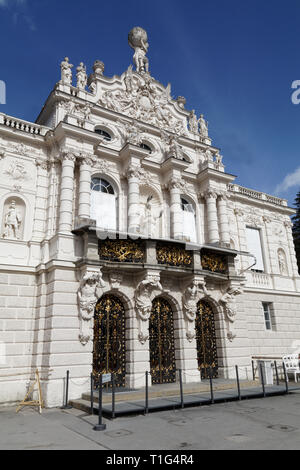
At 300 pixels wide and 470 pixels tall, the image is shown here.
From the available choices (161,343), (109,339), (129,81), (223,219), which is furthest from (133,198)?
(129,81)

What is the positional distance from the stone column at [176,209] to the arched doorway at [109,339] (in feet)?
18.9

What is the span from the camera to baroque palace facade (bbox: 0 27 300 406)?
15188 millimetres

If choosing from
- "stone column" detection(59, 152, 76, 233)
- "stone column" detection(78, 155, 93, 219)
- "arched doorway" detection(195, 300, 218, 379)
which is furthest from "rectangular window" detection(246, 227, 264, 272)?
"stone column" detection(59, 152, 76, 233)

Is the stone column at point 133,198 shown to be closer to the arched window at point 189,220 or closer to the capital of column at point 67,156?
the capital of column at point 67,156

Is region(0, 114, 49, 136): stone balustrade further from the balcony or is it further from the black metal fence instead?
the black metal fence

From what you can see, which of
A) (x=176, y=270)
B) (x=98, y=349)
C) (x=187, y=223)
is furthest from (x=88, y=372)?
(x=187, y=223)

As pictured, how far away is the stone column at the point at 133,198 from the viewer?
62.1ft

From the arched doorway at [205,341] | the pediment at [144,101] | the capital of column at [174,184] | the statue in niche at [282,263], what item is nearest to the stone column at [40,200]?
the pediment at [144,101]

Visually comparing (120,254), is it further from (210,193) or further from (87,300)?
(210,193)

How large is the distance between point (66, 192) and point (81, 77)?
8.32 m

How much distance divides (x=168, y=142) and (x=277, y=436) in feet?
61.5

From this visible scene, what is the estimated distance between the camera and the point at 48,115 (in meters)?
20.7

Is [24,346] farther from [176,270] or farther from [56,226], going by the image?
[176,270]

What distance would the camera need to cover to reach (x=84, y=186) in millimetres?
17594
